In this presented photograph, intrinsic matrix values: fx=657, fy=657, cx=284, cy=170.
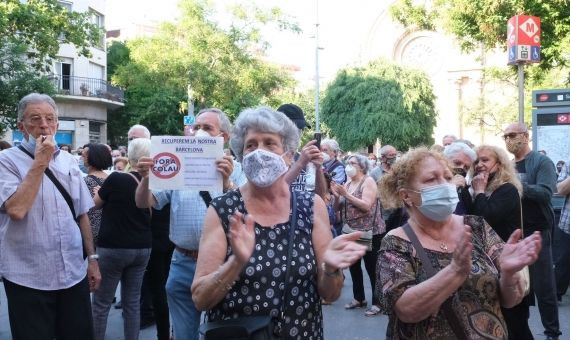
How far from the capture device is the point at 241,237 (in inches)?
104

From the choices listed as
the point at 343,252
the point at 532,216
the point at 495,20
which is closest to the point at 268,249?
the point at 343,252

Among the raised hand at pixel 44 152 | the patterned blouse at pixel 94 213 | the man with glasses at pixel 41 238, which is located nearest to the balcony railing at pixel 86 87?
the patterned blouse at pixel 94 213

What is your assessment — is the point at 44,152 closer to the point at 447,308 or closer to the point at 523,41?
the point at 447,308

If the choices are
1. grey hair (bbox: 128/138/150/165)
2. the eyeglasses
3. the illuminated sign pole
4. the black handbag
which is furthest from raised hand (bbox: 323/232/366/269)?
the illuminated sign pole

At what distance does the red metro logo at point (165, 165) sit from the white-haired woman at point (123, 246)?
1779 mm

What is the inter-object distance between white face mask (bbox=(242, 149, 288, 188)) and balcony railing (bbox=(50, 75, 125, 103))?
128 ft

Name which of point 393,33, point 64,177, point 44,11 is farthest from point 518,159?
point 393,33

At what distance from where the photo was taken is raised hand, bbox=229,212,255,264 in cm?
264

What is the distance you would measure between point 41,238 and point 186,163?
108 cm

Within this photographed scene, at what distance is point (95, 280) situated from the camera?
4.71m

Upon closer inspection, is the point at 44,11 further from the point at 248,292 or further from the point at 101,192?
the point at 248,292

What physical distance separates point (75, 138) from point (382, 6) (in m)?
30.8

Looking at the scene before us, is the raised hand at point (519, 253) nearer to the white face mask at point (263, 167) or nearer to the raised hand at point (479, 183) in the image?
the white face mask at point (263, 167)

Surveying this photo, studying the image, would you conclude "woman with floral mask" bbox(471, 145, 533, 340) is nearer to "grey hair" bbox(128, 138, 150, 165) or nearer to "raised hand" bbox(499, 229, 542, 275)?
"raised hand" bbox(499, 229, 542, 275)
